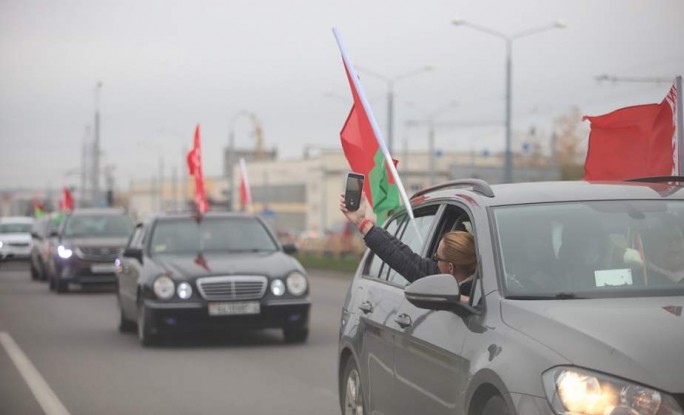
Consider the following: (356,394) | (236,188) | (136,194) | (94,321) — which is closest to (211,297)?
(94,321)

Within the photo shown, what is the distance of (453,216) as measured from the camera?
6.93 metres

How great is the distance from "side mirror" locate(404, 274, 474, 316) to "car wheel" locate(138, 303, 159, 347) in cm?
979

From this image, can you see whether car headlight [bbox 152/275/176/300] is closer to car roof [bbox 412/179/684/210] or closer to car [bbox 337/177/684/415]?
car [bbox 337/177/684/415]

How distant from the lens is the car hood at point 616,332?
4542mm

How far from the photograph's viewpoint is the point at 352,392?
7.71 m

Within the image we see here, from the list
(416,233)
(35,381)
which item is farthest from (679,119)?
(35,381)

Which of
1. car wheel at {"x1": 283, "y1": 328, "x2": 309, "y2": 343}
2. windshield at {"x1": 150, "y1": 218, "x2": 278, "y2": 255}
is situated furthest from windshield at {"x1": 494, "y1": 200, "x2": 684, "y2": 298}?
windshield at {"x1": 150, "y1": 218, "x2": 278, "y2": 255}

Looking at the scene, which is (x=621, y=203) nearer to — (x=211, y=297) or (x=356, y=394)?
(x=356, y=394)

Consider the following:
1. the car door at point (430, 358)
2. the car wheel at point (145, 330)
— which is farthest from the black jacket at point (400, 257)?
the car wheel at point (145, 330)

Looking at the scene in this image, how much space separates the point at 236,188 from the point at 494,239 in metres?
143

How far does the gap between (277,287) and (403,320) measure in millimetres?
8687

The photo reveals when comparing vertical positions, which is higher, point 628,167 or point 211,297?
point 628,167

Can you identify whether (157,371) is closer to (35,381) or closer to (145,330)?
(35,381)

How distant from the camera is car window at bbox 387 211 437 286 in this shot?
280 inches
